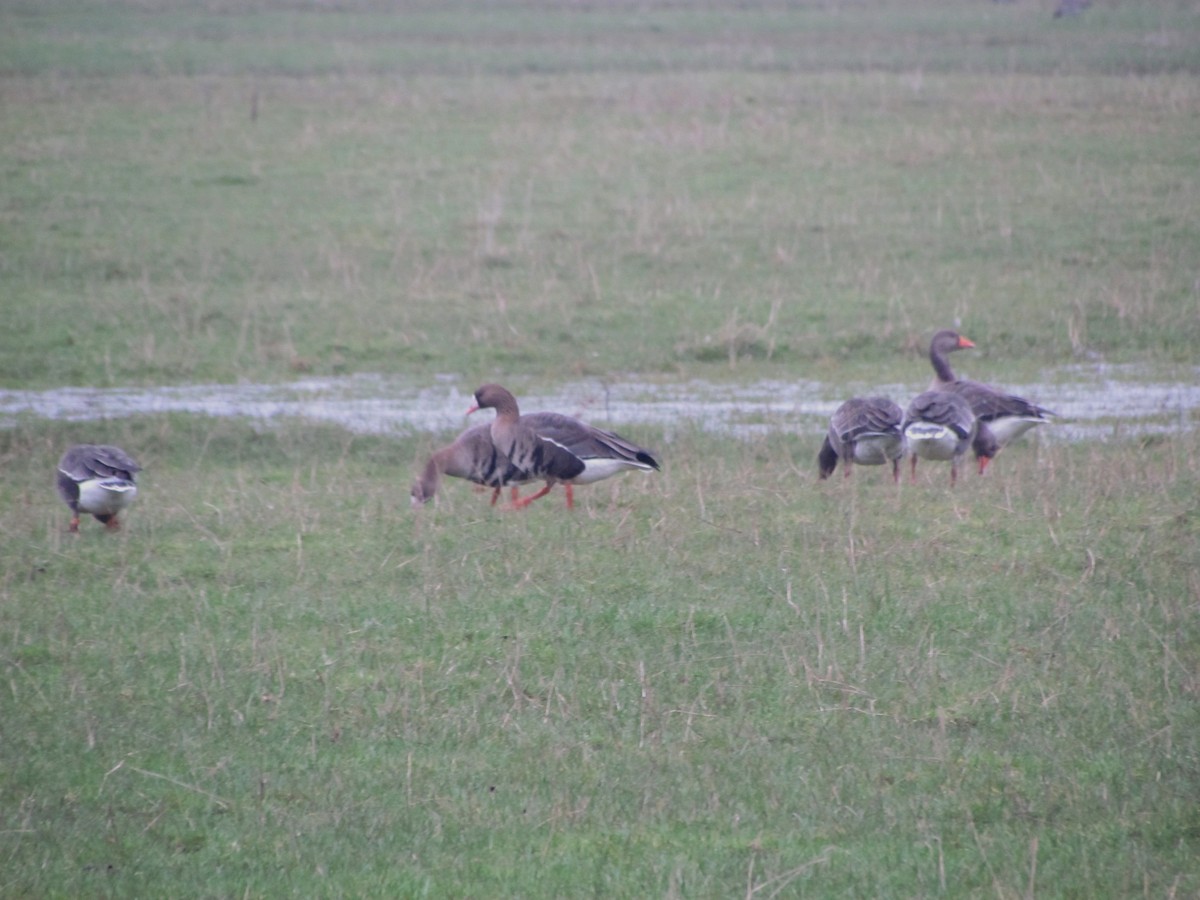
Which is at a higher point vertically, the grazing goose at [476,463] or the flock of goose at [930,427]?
the flock of goose at [930,427]

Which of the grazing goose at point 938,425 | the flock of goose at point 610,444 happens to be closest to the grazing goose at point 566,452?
the flock of goose at point 610,444

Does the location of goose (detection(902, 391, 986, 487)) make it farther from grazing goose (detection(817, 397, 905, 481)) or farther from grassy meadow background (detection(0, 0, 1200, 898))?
grassy meadow background (detection(0, 0, 1200, 898))

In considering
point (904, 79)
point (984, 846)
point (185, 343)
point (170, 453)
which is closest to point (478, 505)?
point (170, 453)

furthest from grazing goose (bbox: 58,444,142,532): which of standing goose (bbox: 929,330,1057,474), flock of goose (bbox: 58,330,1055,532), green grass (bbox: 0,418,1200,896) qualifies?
standing goose (bbox: 929,330,1057,474)

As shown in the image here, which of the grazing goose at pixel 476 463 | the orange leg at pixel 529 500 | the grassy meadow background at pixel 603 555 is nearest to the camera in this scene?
the grassy meadow background at pixel 603 555

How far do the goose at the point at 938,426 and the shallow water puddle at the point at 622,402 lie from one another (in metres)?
1.82

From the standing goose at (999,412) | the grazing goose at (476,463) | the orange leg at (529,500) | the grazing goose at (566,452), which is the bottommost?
the orange leg at (529,500)

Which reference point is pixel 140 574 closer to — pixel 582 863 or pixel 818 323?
pixel 582 863

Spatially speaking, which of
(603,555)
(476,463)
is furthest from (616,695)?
(476,463)

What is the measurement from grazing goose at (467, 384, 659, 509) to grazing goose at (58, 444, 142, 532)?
2.24 metres

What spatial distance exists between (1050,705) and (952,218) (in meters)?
13.4

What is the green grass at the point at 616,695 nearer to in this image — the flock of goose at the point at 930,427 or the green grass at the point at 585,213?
Answer: the flock of goose at the point at 930,427

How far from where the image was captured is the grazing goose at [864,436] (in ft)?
30.3

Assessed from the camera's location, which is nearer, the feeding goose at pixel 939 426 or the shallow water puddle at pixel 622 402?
the feeding goose at pixel 939 426
